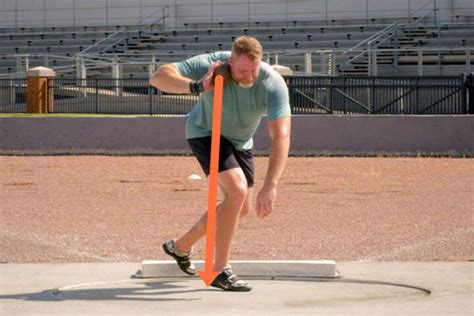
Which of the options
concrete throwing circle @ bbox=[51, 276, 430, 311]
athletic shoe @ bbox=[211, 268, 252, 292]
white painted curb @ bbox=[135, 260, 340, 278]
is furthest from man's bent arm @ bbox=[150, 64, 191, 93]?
white painted curb @ bbox=[135, 260, 340, 278]

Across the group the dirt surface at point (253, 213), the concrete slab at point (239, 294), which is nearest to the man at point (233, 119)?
the concrete slab at point (239, 294)

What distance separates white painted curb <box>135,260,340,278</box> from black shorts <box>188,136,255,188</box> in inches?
25.2

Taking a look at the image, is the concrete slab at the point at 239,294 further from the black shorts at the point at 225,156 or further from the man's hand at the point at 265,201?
the black shorts at the point at 225,156

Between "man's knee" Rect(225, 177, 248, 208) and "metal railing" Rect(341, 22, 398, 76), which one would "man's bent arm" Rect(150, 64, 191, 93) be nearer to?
"man's knee" Rect(225, 177, 248, 208)

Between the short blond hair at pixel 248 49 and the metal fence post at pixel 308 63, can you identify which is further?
the metal fence post at pixel 308 63

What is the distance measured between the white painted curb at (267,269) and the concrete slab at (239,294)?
7cm

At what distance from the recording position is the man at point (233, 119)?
24.9 feet

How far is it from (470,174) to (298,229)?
759 centimetres

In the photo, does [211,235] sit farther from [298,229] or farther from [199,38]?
[199,38]

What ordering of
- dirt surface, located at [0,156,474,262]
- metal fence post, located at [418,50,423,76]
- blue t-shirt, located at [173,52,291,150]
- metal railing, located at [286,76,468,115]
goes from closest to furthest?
blue t-shirt, located at [173,52,291,150]
dirt surface, located at [0,156,474,262]
metal railing, located at [286,76,468,115]
metal fence post, located at [418,50,423,76]

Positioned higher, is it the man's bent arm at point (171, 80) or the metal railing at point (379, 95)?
the man's bent arm at point (171, 80)

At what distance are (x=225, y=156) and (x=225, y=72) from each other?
694 millimetres

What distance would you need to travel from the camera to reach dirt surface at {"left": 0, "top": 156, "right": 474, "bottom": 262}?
11039 millimetres

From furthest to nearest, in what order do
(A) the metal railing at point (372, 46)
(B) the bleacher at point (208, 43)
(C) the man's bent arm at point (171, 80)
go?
(B) the bleacher at point (208, 43) < (A) the metal railing at point (372, 46) < (C) the man's bent arm at point (171, 80)
